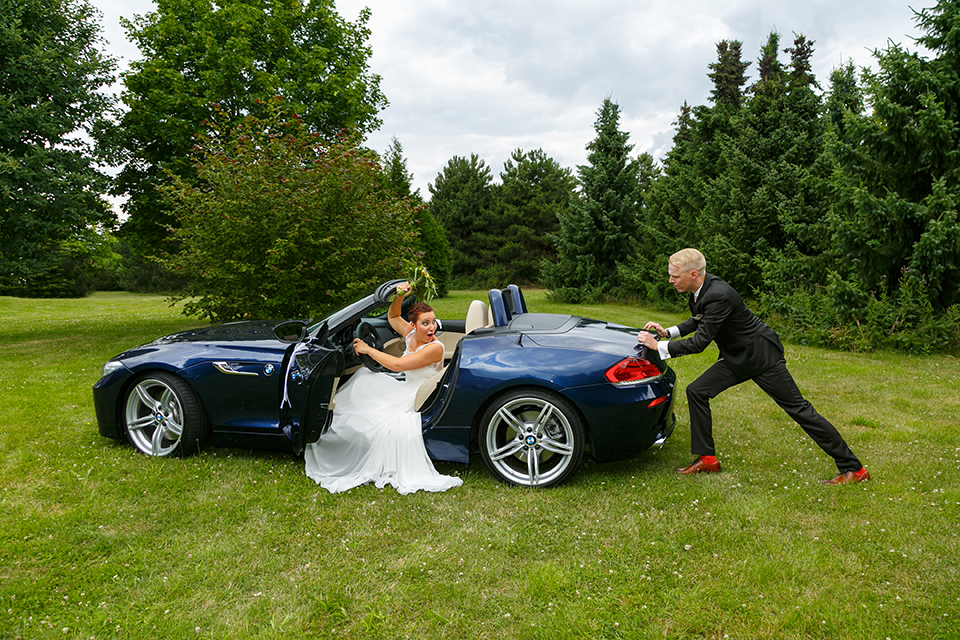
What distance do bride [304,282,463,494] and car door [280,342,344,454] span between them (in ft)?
0.62

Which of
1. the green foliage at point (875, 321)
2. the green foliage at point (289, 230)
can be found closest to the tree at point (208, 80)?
the green foliage at point (289, 230)

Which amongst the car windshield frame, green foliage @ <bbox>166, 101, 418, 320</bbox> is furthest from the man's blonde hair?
green foliage @ <bbox>166, 101, 418, 320</bbox>

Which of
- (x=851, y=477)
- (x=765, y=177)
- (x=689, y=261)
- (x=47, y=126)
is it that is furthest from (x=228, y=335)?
(x=765, y=177)

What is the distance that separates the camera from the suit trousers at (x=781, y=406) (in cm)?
414

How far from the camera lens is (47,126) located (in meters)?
11.6

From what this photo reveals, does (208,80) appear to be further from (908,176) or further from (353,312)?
A: (908,176)

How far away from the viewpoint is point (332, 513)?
12.4 feet

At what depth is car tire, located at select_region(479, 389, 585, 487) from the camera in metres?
4.04

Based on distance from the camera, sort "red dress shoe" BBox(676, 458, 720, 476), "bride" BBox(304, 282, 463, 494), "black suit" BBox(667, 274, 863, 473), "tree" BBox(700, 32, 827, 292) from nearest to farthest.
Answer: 1. "black suit" BBox(667, 274, 863, 473)
2. "bride" BBox(304, 282, 463, 494)
3. "red dress shoe" BBox(676, 458, 720, 476)
4. "tree" BBox(700, 32, 827, 292)

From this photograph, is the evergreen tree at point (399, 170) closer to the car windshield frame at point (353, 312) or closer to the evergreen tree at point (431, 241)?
the evergreen tree at point (431, 241)

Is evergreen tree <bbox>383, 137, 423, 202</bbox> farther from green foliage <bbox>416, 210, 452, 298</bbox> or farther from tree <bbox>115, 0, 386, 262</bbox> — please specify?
tree <bbox>115, 0, 386, 262</bbox>

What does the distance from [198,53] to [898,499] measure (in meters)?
18.5

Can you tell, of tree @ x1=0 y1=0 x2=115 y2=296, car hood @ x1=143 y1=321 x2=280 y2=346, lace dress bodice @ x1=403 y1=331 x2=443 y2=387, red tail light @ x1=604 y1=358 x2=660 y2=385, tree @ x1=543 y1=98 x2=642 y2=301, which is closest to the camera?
red tail light @ x1=604 y1=358 x2=660 y2=385

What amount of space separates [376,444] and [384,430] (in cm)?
12
